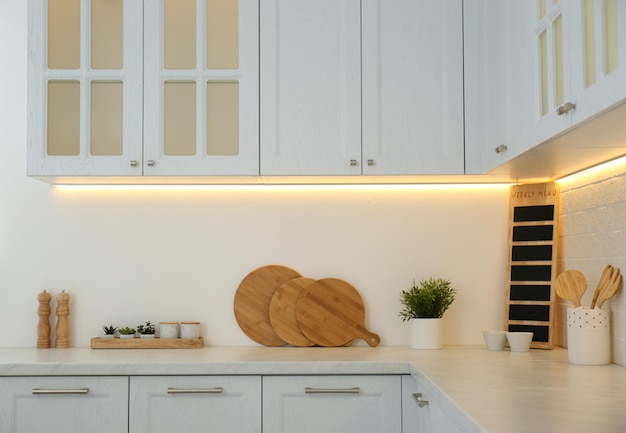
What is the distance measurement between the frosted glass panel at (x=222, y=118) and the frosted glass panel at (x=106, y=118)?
35cm

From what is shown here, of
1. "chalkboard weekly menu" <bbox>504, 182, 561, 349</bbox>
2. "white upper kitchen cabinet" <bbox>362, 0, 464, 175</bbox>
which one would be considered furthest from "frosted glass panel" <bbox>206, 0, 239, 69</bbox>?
"chalkboard weekly menu" <bbox>504, 182, 561, 349</bbox>

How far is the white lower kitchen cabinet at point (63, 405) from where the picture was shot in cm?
295

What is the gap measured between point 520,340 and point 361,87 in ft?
3.82

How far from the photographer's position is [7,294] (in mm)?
3607

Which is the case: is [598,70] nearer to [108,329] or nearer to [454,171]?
[454,171]

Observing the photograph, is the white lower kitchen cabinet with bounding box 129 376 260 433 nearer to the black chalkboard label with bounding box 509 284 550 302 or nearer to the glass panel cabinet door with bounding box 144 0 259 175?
the glass panel cabinet door with bounding box 144 0 259 175

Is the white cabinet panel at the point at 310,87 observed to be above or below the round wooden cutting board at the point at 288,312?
above

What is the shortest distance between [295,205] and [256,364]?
90cm

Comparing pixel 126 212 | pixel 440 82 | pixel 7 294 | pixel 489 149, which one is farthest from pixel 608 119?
pixel 7 294

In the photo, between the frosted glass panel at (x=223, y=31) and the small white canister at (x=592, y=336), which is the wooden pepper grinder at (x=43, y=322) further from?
the small white canister at (x=592, y=336)

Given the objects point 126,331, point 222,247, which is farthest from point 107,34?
point 126,331

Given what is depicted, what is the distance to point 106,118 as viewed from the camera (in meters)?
3.29

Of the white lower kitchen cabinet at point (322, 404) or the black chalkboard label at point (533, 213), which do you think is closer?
the white lower kitchen cabinet at point (322, 404)

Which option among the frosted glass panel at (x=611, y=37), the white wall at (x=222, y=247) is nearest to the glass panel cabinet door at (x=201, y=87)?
the white wall at (x=222, y=247)
